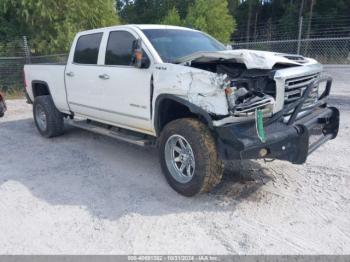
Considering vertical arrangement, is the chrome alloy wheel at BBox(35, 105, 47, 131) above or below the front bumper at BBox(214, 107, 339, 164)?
below

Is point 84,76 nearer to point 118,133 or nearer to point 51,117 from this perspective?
point 118,133

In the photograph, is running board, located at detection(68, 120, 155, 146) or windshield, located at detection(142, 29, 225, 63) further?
running board, located at detection(68, 120, 155, 146)

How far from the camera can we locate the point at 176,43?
4652 mm

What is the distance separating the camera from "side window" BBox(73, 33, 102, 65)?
5.33m

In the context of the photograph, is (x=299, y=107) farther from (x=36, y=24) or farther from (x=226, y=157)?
(x=36, y=24)

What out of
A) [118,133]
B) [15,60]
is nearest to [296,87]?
[118,133]

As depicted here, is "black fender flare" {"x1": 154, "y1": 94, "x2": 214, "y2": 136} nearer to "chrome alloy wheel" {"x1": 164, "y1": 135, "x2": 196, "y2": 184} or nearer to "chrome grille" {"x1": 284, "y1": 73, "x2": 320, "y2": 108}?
"chrome alloy wheel" {"x1": 164, "y1": 135, "x2": 196, "y2": 184}

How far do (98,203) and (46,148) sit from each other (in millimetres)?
2687

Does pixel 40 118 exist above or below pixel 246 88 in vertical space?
below

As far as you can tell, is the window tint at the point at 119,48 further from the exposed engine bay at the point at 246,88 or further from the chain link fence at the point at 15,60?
the chain link fence at the point at 15,60

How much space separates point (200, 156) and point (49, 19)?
12.7 meters

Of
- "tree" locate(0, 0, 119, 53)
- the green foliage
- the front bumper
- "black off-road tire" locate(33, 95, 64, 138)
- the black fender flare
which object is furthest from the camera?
the green foliage

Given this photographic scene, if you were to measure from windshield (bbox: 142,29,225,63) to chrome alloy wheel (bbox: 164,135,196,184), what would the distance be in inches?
40.8

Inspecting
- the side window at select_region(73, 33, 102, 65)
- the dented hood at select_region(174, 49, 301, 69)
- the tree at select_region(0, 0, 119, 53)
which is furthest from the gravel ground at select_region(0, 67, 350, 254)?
the tree at select_region(0, 0, 119, 53)
